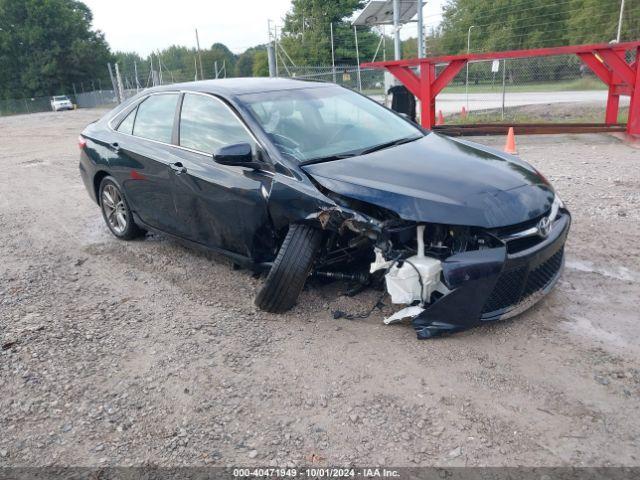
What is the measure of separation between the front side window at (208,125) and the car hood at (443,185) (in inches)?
30.8

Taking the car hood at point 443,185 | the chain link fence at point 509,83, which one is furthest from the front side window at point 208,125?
the chain link fence at point 509,83

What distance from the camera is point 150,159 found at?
495 centimetres

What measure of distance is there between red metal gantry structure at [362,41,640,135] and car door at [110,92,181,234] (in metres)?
6.93

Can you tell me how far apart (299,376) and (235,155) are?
1607 millimetres

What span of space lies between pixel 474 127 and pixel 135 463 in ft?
35.1

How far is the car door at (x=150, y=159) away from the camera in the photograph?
485 centimetres

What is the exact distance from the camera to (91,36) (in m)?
65.9

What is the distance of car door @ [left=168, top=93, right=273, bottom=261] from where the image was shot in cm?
405

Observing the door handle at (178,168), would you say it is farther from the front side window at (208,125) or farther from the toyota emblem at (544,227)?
the toyota emblem at (544,227)

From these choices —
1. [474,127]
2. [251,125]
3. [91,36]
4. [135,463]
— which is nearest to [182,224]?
[251,125]

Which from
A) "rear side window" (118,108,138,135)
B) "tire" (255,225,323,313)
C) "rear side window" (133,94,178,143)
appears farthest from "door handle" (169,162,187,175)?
"tire" (255,225,323,313)

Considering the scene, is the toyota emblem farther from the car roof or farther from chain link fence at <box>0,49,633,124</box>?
chain link fence at <box>0,49,633,124</box>

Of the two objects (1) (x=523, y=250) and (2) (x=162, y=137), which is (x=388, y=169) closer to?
(1) (x=523, y=250)

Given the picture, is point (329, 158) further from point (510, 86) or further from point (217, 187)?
point (510, 86)
